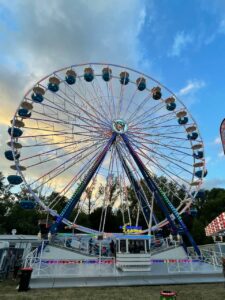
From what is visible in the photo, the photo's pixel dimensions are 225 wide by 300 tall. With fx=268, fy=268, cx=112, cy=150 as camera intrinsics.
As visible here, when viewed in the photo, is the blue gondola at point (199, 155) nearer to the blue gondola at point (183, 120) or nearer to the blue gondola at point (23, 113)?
the blue gondola at point (183, 120)

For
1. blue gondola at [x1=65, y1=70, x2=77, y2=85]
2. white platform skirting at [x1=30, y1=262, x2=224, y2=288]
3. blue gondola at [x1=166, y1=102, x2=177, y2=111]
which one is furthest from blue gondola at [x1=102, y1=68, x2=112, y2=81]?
white platform skirting at [x1=30, y1=262, x2=224, y2=288]

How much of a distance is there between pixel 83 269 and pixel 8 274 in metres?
5.93

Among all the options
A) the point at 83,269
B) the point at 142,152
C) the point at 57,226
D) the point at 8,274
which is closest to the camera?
the point at 83,269

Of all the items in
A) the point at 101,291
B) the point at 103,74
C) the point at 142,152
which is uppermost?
the point at 103,74

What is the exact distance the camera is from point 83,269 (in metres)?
13.9

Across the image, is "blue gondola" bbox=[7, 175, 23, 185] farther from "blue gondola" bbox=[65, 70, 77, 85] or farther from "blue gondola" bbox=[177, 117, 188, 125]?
"blue gondola" bbox=[177, 117, 188, 125]

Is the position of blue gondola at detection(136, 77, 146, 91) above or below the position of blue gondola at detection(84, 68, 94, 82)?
above

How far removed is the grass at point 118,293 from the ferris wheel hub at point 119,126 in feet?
39.9

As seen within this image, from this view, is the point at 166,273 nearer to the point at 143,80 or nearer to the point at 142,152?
the point at 142,152

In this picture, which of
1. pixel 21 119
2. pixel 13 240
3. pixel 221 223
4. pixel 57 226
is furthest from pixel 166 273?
pixel 21 119

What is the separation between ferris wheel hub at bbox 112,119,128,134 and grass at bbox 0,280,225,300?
39.9 feet

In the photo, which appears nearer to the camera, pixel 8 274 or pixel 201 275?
pixel 201 275

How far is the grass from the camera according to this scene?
33.6 feet

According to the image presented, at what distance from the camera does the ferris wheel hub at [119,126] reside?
21.7m
